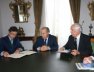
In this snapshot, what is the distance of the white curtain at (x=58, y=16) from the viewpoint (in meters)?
6.61

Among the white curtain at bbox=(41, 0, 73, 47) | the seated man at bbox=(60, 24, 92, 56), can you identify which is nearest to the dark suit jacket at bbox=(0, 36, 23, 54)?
the seated man at bbox=(60, 24, 92, 56)

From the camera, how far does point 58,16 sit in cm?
664

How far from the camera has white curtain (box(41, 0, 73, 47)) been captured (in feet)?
21.7

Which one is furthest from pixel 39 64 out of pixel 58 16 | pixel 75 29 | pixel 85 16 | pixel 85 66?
pixel 85 16

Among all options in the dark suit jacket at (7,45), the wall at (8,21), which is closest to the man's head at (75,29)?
the dark suit jacket at (7,45)

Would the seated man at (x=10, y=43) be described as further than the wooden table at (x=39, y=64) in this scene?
Yes

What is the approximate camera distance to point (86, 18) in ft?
22.2

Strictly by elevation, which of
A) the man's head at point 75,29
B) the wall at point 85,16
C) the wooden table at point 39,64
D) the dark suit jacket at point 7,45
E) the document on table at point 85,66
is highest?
the wall at point 85,16

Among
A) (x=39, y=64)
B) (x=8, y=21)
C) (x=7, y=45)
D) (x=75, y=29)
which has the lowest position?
(x=39, y=64)

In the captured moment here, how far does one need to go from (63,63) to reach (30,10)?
4386 mm

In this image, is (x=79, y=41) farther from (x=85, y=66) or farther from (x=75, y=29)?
(x=85, y=66)

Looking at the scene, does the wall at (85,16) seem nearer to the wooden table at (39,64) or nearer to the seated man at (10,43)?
the seated man at (10,43)

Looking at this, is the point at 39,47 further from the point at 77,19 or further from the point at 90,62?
the point at 77,19

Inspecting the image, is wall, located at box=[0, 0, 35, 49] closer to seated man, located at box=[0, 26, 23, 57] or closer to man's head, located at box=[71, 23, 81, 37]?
seated man, located at box=[0, 26, 23, 57]
